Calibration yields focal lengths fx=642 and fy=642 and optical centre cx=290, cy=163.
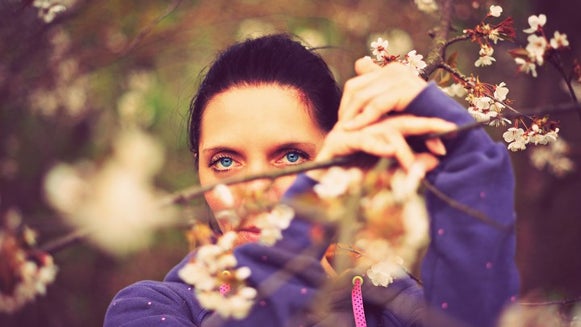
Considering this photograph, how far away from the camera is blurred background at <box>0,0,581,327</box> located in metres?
3.39

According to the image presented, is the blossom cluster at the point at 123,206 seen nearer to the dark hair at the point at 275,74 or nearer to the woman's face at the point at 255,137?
the woman's face at the point at 255,137

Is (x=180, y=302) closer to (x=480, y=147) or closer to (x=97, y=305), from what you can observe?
(x=480, y=147)

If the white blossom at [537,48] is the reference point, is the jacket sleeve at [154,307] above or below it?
below

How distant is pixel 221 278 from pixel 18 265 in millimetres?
307

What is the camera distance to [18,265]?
0.96 metres

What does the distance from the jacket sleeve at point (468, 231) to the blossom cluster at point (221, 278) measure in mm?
267

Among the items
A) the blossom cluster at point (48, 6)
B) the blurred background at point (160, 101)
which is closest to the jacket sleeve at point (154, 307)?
the blossom cluster at point (48, 6)

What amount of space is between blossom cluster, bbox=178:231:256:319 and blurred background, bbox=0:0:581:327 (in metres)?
2.22

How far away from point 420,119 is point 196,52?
3.62m

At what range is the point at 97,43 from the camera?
3.58 metres

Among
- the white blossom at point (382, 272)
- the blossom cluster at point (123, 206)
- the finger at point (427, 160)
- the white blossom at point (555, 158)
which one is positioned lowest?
the white blossom at point (555, 158)

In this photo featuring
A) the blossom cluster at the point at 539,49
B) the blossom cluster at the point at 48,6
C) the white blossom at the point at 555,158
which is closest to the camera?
the blossom cluster at the point at 539,49

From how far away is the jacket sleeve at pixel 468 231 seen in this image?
897mm

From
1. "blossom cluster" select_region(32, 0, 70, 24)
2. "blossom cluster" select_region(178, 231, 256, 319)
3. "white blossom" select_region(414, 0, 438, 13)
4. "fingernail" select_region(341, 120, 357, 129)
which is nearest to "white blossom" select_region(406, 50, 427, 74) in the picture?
"fingernail" select_region(341, 120, 357, 129)
